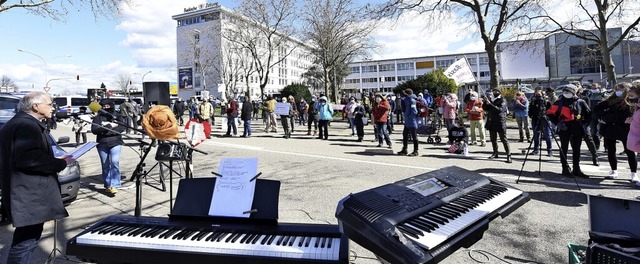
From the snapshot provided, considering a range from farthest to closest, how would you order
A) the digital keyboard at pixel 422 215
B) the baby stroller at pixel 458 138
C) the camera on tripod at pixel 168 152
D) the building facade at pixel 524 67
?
the building facade at pixel 524 67, the baby stroller at pixel 458 138, the camera on tripod at pixel 168 152, the digital keyboard at pixel 422 215

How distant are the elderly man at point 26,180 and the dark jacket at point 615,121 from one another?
27.2 feet

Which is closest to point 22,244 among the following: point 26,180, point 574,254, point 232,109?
point 26,180

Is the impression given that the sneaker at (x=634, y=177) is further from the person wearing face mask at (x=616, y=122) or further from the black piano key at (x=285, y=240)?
the black piano key at (x=285, y=240)

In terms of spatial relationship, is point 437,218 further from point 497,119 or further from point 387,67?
point 387,67

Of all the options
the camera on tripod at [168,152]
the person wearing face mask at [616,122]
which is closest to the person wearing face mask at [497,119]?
the person wearing face mask at [616,122]

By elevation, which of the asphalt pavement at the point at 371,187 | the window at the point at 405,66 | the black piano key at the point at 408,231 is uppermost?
the window at the point at 405,66

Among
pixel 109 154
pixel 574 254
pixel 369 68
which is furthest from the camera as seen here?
pixel 369 68

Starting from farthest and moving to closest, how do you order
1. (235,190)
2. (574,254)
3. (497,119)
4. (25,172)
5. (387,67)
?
(387,67), (497,119), (25,172), (574,254), (235,190)

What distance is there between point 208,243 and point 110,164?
554 cm

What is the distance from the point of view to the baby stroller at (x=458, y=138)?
10242 millimetres

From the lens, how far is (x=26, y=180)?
3100 millimetres

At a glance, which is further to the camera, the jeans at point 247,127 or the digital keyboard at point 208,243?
the jeans at point 247,127

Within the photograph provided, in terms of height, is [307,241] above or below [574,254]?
above

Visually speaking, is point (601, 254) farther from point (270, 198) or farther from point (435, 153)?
point (435, 153)
